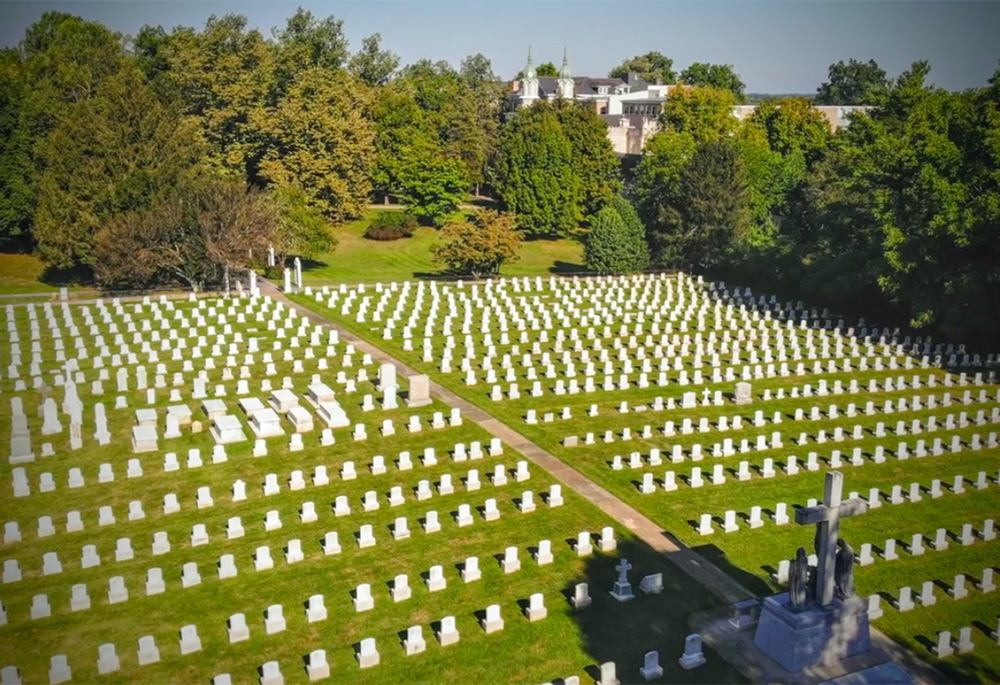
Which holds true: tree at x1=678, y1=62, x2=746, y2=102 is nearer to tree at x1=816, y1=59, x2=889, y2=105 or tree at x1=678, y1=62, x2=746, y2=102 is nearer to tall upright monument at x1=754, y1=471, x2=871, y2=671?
tree at x1=816, y1=59, x2=889, y2=105

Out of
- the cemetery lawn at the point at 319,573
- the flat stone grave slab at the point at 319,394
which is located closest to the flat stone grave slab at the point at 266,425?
the cemetery lawn at the point at 319,573

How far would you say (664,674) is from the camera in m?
15.1

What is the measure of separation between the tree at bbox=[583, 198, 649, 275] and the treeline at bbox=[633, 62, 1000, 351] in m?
2.59

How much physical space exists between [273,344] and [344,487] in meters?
14.8

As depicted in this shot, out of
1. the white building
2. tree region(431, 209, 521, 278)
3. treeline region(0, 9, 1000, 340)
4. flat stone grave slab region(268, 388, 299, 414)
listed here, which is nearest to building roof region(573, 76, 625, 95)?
the white building

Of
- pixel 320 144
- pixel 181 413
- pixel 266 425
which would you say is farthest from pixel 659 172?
pixel 181 413

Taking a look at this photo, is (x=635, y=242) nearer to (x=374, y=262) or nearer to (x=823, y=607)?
(x=374, y=262)

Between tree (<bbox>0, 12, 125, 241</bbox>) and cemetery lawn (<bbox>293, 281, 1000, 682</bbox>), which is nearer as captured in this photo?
cemetery lawn (<bbox>293, 281, 1000, 682</bbox>)

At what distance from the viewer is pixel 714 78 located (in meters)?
110

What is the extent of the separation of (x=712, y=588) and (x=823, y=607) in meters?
3.08

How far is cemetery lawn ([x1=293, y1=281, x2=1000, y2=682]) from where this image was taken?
17844 millimetres

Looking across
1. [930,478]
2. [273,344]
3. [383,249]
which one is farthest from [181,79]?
[930,478]

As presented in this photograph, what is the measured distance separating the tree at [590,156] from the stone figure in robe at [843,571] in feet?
183

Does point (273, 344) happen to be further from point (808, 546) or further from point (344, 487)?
point (808, 546)
